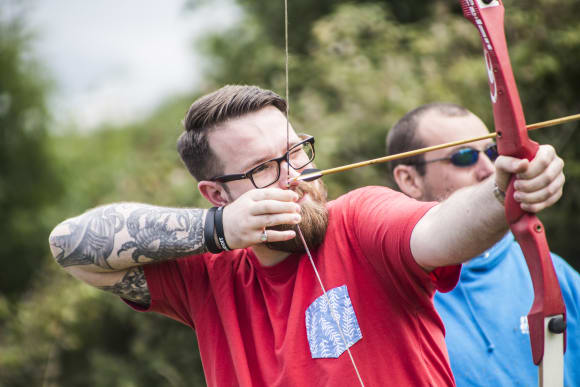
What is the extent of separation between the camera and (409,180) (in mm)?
2461

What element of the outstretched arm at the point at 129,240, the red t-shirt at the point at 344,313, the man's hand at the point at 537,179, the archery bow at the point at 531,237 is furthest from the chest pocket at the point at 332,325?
the man's hand at the point at 537,179

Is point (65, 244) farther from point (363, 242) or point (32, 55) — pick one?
point (32, 55)

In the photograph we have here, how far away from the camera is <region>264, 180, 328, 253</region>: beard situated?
1565 mm

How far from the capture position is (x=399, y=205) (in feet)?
4.48

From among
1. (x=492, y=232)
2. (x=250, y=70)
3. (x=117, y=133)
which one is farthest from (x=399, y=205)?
(x=117, y=133)

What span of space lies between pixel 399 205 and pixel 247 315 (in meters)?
0.61

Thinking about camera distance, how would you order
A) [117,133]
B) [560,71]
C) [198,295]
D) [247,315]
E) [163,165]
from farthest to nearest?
[117,133] < [163,165] < [560,71] < [198,295] < [247,315]

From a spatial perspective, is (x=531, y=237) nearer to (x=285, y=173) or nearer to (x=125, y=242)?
(x=285, y=173)

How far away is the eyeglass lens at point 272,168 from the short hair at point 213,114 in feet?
0.50

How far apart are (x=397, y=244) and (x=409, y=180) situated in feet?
3.94

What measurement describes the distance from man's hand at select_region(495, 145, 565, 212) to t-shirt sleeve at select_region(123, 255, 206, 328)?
3.58 feet

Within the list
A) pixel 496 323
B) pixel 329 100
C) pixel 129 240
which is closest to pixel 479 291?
pixel 496 323

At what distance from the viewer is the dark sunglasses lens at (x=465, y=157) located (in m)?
2.24

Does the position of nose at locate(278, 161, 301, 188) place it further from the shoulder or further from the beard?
the shoulder
